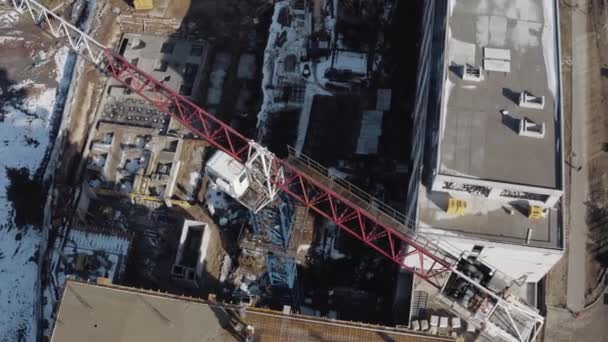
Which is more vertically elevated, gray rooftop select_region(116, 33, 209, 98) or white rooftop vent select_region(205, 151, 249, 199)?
gray rooftop select_region(116, 33, 209, 98)

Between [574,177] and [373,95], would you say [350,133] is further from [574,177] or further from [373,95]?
[574,177]

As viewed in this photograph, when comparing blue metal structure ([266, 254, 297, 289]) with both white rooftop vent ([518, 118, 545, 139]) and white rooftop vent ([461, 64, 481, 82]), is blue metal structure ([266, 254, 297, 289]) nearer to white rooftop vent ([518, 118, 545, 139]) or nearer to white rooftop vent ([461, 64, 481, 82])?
white rooftop vent ([461, 64, 481, 82])

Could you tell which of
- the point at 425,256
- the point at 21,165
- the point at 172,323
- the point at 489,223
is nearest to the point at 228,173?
the point at 172,323

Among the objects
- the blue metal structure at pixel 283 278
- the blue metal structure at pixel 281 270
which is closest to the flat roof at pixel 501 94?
the blue metal structure at pixel 281 270

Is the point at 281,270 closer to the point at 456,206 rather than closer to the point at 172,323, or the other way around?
the point at 172,323

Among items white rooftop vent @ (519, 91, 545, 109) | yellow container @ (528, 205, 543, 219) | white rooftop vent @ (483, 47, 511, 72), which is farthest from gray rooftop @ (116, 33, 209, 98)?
yellow container @ (528, 205, 543, 219)

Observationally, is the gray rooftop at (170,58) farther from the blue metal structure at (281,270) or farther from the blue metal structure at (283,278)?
the blue metal structure at (283,278)
